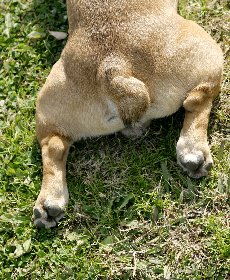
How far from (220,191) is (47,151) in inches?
59.1

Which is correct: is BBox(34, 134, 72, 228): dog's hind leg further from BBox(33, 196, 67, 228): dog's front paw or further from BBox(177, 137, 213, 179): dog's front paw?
BBox(177, 137, 213, 179): dog's front paw

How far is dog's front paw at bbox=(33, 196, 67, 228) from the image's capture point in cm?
463

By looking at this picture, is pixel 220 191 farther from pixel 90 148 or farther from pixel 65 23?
pixel 65 23

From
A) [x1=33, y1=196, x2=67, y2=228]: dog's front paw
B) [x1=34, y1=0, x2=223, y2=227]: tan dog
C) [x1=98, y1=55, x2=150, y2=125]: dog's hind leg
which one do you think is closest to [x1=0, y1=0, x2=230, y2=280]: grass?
[x1=33, y1=196, x2=67, y2=228]: dog's front paw

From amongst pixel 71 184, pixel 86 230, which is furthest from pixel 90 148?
pixel 86 230

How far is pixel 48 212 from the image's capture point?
183 inches

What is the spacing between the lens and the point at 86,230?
460cm

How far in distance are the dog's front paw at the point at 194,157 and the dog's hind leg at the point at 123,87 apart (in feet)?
1.48

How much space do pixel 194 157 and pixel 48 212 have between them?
4.20ft

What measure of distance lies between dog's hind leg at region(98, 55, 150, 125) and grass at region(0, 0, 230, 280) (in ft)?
1.88

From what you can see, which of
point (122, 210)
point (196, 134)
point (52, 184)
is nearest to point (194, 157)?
point (196, 134)

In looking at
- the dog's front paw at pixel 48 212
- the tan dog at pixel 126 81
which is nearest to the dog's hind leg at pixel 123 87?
the tan dog at pixel 126 81

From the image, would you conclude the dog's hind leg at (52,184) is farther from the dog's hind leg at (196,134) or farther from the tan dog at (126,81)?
the dog's hind leg at (196,134)

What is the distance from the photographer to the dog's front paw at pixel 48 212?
4.63 m
